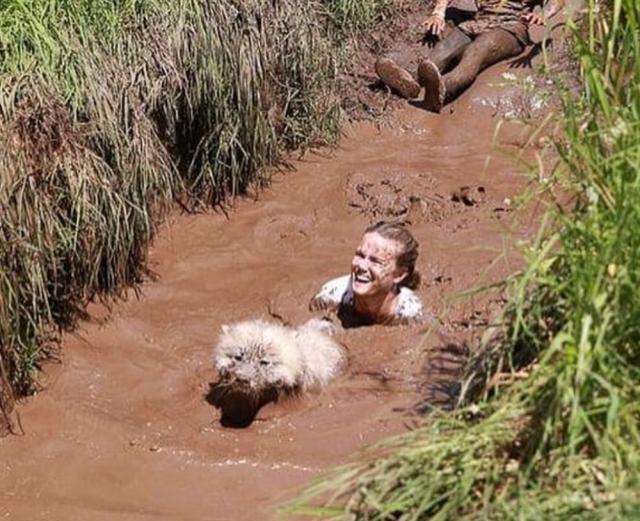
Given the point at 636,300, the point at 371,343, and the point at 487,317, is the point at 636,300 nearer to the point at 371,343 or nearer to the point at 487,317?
the point at 487,317

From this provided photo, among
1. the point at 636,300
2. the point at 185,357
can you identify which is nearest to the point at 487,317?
the point at 185,357

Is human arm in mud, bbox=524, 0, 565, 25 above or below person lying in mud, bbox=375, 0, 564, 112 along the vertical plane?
above

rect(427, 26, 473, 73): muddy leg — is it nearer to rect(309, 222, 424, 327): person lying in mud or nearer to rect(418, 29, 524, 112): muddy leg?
→ rect(418, 29, 524, 112): muddy leg

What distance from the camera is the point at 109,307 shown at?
7.16 m

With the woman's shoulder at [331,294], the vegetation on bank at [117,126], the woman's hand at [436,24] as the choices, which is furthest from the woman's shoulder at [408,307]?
the woman's hand at [436,24]

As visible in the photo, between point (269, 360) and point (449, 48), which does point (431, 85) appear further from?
point (269, 360)

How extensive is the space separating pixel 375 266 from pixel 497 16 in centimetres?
406

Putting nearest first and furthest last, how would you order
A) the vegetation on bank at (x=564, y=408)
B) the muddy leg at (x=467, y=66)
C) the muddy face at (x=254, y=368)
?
the vegetation on bank at (x=564, y=408), the muddy face at (x=254, y=368), the muddy leg at (x=467, y=66)

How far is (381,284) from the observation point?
22.2ft

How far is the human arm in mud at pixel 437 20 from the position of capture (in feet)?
32.7

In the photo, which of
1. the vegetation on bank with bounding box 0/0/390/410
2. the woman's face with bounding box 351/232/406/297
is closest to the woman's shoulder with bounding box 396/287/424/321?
the woman's face with bounding box 351/232/406/297

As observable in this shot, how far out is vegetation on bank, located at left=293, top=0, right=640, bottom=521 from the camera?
11.3 ft

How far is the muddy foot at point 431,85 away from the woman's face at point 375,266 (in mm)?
2650

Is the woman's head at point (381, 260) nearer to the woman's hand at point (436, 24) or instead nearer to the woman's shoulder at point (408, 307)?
the woman's shoulder at point (408, 307)
